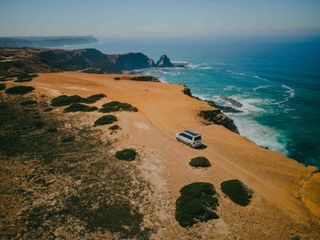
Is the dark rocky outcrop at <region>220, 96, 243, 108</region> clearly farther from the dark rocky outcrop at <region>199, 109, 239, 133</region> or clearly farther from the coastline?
the dark rocky outcrop at <region>199, 109, 239, 133</region>

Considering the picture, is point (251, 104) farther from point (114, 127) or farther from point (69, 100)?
point (114, 127)

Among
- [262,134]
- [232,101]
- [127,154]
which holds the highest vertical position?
[127,154]

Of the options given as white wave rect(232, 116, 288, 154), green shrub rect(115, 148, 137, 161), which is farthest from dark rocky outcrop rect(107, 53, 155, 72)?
green shrub rect(115, 148, 137, 161)

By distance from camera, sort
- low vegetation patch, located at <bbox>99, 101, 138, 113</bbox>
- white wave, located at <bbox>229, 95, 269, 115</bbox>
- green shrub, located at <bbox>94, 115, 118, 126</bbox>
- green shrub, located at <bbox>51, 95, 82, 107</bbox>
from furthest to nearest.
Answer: white wave, located at <bbox>229, 95, 269, 115</bbox>
green shrub, located at <bbox>51, 95, 82, 107</bbox>
low vegetation patch, located at <bbox>99, 101, 138, 113</bbox>
green shrub, located at <bbox>94, 115, 118, 126</bbox>

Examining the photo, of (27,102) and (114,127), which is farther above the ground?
(27,102)

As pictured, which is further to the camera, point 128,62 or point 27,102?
point 128,62

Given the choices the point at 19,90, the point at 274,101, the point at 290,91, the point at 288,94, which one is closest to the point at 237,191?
the point at 19,90

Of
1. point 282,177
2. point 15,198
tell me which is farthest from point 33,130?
point 282,177

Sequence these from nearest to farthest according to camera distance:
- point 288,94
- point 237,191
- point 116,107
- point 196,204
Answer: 1. point 196,204
2. point 237,191
3. point 116,107
4. point 288,94
